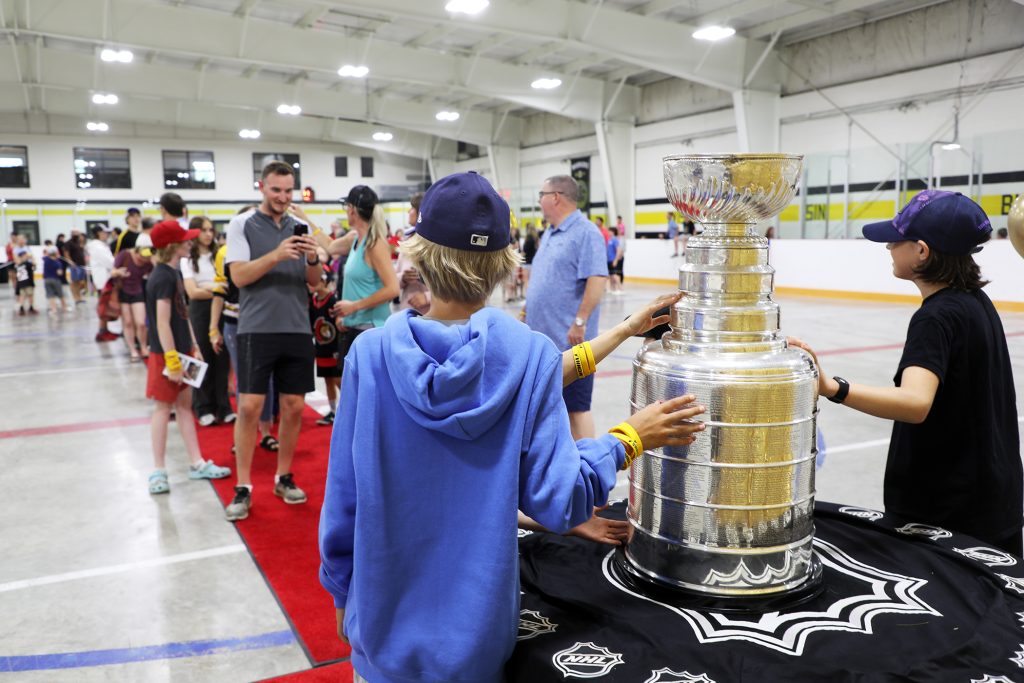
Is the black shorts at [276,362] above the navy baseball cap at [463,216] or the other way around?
the other way around

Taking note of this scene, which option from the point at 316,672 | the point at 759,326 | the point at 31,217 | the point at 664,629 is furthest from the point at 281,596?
the point at 31,217

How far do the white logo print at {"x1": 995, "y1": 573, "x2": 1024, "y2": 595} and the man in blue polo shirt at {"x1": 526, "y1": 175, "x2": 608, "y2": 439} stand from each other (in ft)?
8.00

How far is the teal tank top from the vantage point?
4.43 metres

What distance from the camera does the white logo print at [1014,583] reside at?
53.5 inches

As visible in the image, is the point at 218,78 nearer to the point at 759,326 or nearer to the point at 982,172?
the point at 982,172

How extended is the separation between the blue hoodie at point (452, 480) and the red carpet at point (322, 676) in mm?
1189

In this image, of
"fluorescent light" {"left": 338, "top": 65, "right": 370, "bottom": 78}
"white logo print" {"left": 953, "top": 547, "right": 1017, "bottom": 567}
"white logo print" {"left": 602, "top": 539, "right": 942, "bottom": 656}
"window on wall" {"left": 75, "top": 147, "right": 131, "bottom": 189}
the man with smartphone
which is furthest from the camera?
"window on wall" {"left": 75, "top": 147, "right": 131, "bottom": 189}

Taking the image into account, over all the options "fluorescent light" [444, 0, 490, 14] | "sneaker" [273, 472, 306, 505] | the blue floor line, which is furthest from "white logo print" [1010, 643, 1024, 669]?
"fluorescent light" [444, 0, 490, 14]

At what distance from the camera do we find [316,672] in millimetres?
2322

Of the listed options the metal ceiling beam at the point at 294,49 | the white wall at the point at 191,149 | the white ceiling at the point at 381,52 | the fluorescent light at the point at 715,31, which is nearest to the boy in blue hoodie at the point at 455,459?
the white ceiling at the point at 381,52

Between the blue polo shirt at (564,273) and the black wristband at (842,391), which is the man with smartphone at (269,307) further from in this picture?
the black wristband at (842,391)

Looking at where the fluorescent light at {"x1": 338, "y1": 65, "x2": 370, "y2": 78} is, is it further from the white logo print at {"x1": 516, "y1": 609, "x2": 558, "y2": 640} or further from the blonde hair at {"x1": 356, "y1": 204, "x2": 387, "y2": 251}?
the white logo print at {"x1": 516, "y1": 609, "x2": 558, "y2": 640}

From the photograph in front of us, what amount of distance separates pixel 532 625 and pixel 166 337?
330cm

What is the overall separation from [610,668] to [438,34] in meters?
16.4
